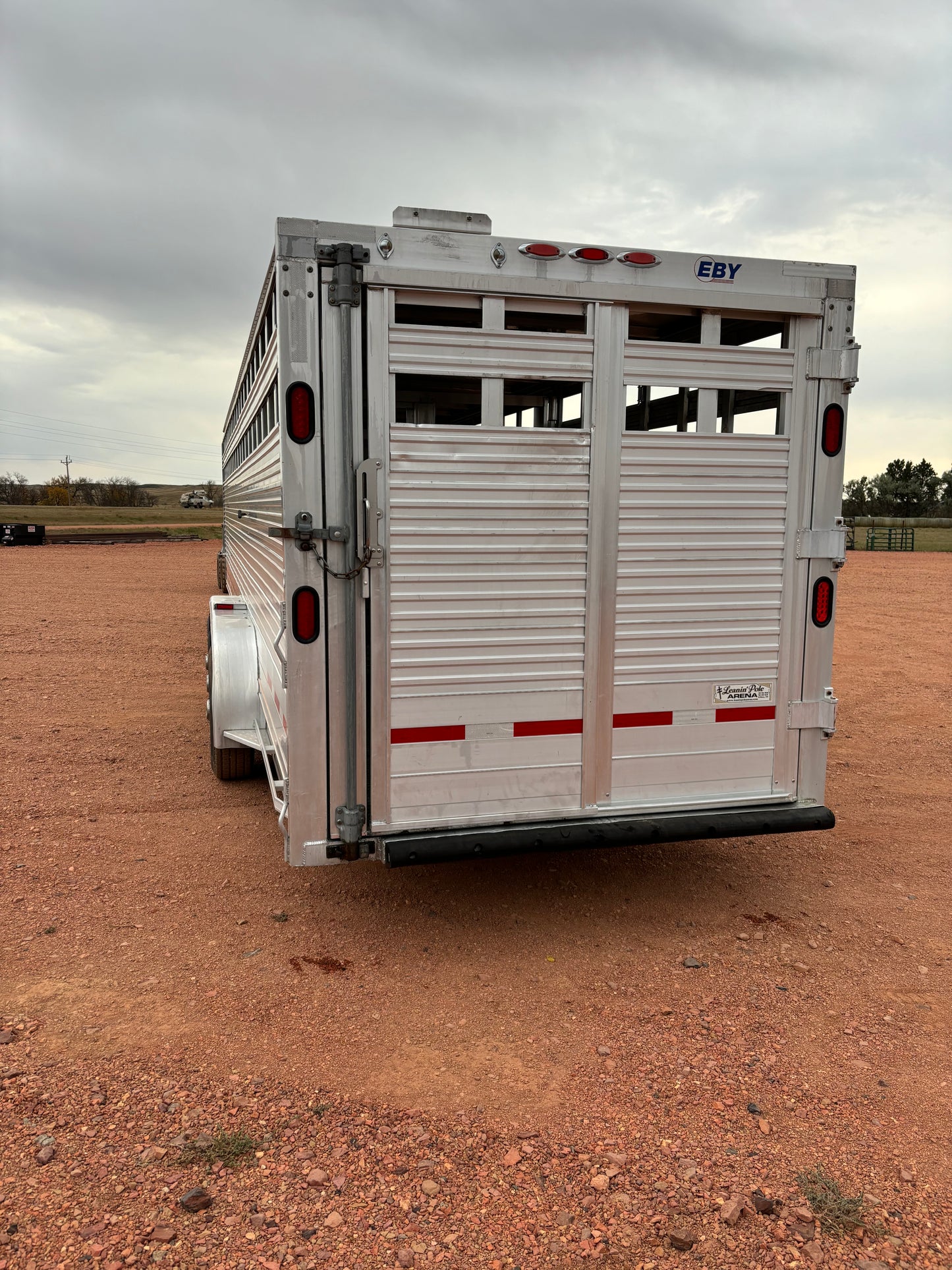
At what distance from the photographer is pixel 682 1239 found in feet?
8.00

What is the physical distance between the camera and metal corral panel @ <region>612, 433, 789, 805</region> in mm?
3943

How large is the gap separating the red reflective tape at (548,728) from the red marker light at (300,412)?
147 centimetres

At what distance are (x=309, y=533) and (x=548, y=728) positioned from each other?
1.31 m

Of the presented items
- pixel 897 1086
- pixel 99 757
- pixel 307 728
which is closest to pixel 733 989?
pixel 897 1086

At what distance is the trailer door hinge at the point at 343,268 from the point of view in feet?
11.3

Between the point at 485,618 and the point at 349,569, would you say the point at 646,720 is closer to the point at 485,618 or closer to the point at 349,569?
the point at 485,618

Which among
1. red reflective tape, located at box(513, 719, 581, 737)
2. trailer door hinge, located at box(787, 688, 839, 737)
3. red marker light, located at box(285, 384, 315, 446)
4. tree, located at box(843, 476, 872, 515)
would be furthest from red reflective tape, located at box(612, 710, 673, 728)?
tree, located at box(843, 476, 872, 515)

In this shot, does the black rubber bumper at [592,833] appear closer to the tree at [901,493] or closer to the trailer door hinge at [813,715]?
the trailer door hinge at [813,715]

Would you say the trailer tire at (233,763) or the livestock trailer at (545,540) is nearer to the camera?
the livestock trailer at (545,540)

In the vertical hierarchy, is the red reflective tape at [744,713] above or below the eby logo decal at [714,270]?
below

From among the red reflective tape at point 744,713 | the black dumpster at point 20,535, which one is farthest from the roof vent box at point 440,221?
the black dumpster at point 20,535

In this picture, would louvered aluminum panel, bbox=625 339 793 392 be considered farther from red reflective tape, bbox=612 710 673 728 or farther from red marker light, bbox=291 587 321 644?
red marker light, bbox=291 587 321 644

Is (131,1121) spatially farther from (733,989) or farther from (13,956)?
(733,989)

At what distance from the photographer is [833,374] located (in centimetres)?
405
